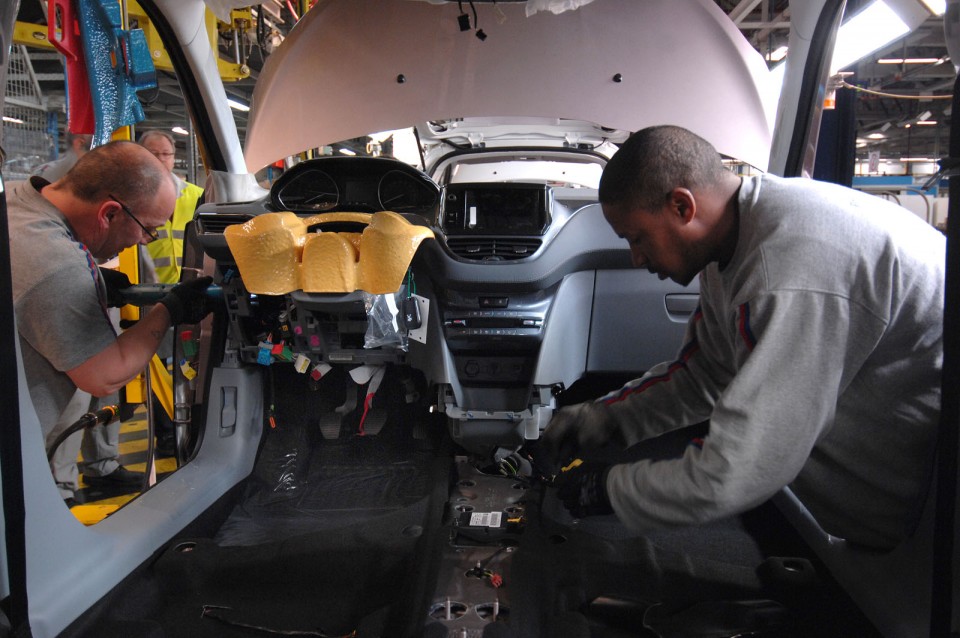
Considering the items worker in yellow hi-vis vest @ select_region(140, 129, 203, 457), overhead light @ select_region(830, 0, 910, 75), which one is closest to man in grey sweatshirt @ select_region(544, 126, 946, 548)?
overhead light @ select_region(830, 0, 910, 75)

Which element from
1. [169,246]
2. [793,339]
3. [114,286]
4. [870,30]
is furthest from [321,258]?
[169,246]

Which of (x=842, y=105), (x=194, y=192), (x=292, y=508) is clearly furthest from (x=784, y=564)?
(x=194, y=192)

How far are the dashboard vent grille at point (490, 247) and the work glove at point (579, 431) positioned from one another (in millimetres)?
710

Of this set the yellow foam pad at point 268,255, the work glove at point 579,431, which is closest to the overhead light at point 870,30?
the work glove at point 579,431

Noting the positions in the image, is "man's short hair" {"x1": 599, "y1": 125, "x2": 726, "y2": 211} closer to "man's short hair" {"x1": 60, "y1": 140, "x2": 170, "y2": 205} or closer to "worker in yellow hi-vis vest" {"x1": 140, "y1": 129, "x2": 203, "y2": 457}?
"man's short hair" {"x1": 60, "y1": 140, "x2": 170, "y2": 205}

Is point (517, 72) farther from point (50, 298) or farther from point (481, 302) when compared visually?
point (50, 298)

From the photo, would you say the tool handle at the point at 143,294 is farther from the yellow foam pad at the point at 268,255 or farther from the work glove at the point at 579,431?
the work glove at the point at 579,431

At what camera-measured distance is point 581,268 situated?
2.74 m

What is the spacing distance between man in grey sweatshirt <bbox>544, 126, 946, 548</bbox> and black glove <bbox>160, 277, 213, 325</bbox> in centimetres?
147

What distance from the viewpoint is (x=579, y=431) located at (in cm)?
216

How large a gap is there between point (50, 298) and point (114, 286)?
663 mm

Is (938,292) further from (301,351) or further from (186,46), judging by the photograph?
(186,46)

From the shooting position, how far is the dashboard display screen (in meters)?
2.64

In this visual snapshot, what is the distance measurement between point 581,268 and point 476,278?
45 cm
